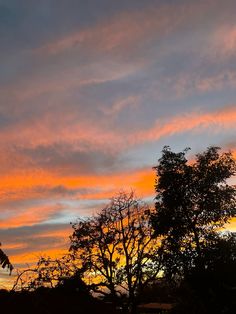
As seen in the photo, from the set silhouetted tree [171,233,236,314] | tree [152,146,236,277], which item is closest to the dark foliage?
silhouetted tree [171,233,236,314]

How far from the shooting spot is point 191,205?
43.7 meters

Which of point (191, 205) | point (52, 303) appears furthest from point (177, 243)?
point (52, 303)

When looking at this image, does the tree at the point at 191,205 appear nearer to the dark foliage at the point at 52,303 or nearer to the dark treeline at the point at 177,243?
the dark treeline at the point at 177,243

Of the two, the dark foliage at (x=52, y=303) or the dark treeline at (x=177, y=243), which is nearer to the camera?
the dark foliage at (x=52, y=303)

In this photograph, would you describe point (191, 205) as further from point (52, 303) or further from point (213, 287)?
point (52, 303)

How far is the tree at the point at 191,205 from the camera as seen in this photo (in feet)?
141

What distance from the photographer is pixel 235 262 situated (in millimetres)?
33219

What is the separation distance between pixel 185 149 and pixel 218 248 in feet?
39.2

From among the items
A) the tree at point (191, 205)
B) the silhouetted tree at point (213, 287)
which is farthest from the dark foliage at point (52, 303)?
the tree at point (191, 205)

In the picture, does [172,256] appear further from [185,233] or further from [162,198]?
[162,198]

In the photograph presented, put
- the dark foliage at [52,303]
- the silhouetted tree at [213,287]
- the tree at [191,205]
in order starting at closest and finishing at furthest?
the dark foliage at [52,303] < the silhouetted tree at [213,287] < the tree at [191,205]

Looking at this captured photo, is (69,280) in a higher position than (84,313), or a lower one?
higher

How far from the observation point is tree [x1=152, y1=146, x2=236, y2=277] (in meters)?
43.0

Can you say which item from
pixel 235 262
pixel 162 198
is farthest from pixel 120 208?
pixel 235 262
